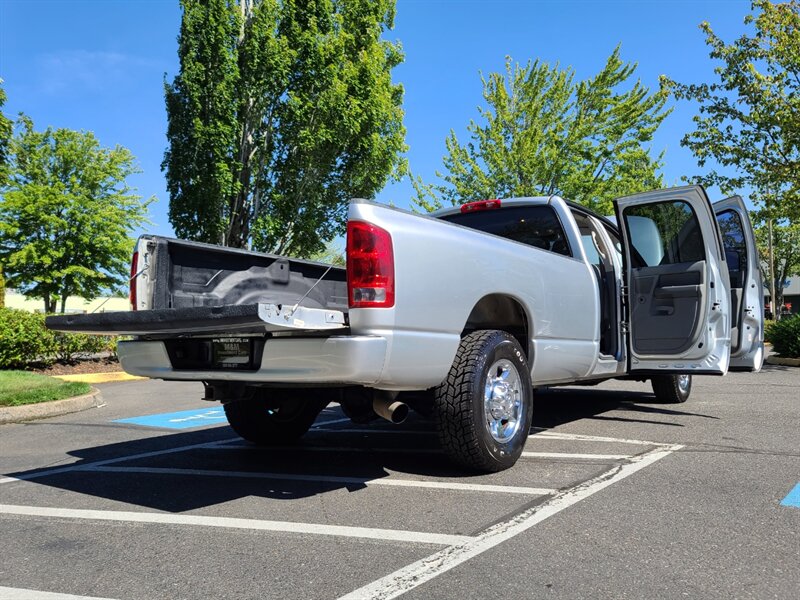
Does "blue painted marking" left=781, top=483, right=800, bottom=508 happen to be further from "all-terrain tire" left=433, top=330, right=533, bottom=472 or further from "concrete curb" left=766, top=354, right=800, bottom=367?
"concrete curb" left=766, top=354, right=800, bottom=367

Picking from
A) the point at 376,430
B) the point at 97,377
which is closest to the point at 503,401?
the point at 376,430

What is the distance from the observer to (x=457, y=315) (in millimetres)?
3932

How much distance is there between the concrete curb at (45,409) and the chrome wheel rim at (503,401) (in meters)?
6.04

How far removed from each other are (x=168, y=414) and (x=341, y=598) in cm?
615

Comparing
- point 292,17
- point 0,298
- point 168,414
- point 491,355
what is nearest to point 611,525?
point 491,355

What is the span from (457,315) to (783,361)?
1284 centimetres

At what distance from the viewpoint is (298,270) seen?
5.34 m

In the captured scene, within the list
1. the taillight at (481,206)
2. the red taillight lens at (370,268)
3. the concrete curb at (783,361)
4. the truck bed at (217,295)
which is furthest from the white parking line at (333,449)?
the concrete curb at (783,361)

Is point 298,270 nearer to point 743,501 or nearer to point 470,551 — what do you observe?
point 470,551

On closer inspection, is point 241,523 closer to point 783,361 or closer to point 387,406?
point 387,406

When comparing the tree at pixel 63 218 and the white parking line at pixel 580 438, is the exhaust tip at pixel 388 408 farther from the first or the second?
the tree at pixel 63 218

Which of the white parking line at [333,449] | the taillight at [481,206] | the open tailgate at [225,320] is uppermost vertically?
the taillight at [481,206]

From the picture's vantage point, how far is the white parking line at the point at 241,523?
3061 mm

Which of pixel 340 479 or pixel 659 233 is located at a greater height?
pixel 659 233
